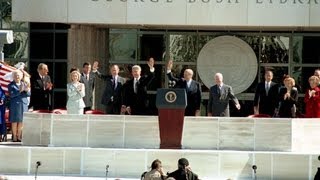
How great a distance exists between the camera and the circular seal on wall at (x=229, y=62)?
2834cm

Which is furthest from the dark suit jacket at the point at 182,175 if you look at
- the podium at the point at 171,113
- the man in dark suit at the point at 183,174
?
the podium at the point at 171,113

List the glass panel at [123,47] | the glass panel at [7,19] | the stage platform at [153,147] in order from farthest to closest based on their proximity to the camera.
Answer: the glass panel at [7,19] < the glass panel at [123,47] < the stage platform at [153,147]

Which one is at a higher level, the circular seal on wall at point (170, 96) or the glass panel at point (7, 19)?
the glass panel at point (7, 19)

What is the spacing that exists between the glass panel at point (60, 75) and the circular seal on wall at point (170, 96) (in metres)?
11.8

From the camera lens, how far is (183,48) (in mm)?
29750

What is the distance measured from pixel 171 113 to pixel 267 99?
2.92m

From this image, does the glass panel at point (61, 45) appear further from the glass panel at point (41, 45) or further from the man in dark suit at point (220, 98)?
the man in dark suit at point (220, 98)

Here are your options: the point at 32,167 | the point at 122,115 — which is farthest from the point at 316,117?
the point at 32,167

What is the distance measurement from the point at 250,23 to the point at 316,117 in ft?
17.8

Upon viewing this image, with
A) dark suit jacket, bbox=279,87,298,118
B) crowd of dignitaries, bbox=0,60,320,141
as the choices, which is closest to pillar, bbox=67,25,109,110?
crowd of dignitaries, bbox=0,60,320,141

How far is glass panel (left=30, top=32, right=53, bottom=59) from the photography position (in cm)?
3091

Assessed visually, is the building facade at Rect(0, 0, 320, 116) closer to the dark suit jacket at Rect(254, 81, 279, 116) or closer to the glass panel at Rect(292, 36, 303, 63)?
the glass panel at Rect(292, 36, 303, 63)

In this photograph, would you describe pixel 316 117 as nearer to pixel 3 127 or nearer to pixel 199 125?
pixel 199 125

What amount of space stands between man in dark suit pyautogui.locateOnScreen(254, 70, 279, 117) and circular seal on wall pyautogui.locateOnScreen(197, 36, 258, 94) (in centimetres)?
679
